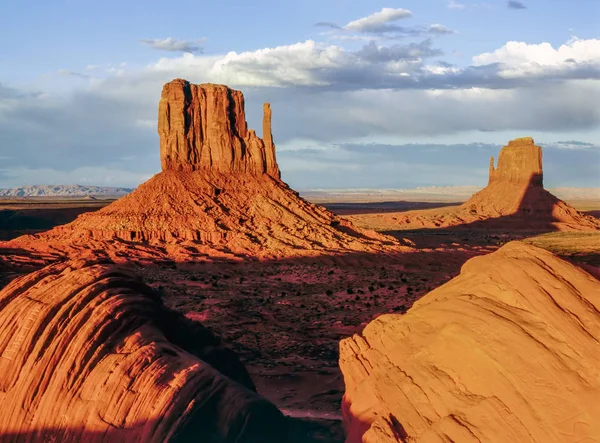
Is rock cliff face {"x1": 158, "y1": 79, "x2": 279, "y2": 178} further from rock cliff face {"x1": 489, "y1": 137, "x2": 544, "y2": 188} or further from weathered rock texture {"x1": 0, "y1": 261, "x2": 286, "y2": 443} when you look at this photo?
rock cliff face {"x1": 489, "y1": 137, "x2": 544, "y2": 188}

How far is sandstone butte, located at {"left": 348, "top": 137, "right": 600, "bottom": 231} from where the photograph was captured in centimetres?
10075

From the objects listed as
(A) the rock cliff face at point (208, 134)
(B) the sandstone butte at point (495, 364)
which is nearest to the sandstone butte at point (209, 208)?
(A) the rock cliff face at point (208, 134)

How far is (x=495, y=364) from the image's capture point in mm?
8180

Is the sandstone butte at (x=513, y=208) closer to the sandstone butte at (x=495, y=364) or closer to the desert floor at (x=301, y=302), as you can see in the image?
the desert floor at (x=301, y=302)

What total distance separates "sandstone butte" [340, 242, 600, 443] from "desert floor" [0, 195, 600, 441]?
5.92ft

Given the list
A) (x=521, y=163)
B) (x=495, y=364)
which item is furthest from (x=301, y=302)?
(x=521, y=163)

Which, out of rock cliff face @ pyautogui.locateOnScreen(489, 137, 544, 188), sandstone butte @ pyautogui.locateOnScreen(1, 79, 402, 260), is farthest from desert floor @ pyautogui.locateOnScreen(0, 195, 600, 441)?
rock cliff face @ pyautogui.locateOnScreen(489, 137, 544, 188)

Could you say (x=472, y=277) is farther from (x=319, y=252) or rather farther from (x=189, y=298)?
(x=319, y=252)

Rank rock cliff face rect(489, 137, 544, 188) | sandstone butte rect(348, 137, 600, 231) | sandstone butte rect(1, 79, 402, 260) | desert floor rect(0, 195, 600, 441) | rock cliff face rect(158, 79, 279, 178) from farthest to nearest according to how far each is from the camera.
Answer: rock cliff face rect(489, 137, 544, 188)
sandstone butte rect(348, 137, 600, 231)
rock cliff face rect(158, 79, 279, 178)
sandstone butte rect(1, 79, 402, 260)
desert floor rect(0, 195, 600, 441)

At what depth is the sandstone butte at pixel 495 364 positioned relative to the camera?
748 centimetres

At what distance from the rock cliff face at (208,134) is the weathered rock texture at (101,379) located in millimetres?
47365

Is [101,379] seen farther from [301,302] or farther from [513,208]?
[513,208]

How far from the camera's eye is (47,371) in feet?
34.7

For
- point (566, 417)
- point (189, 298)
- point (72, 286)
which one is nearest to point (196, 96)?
point (189, 298)
